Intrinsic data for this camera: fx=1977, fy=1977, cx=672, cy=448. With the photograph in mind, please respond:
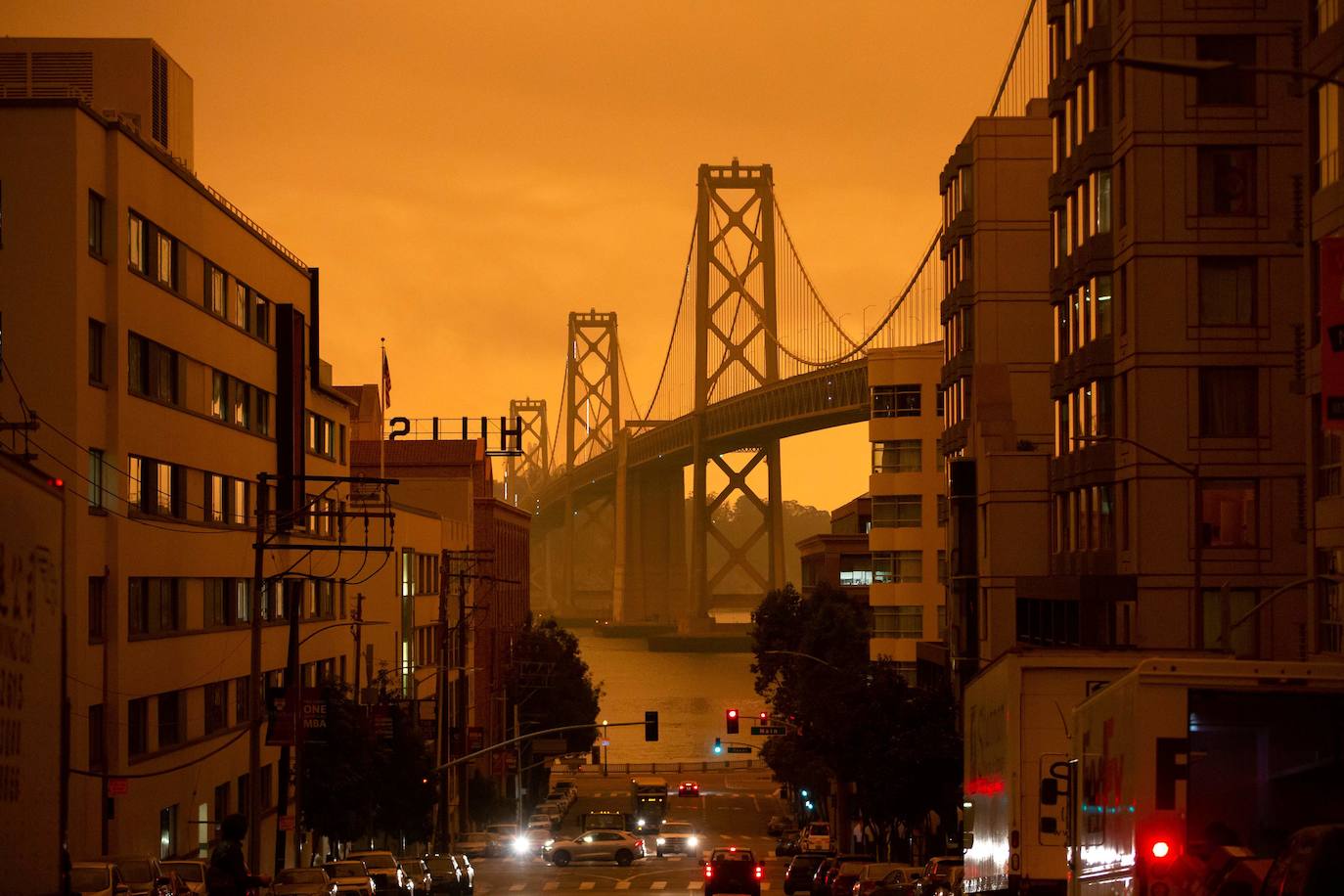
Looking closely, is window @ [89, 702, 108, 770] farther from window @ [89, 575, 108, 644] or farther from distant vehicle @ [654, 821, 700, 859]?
distant vehicle @ [654, 821, 700, 859]

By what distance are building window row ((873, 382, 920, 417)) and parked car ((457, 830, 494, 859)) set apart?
76.3 feet

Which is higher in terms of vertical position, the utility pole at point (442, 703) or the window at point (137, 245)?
the window at point (137, 245)

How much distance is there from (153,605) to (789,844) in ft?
124

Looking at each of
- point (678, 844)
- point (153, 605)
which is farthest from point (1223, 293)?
point (678, 844)

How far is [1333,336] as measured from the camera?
1842cm

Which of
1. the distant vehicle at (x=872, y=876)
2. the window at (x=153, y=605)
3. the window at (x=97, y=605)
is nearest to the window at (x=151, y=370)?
the window at (x=153, y=605)

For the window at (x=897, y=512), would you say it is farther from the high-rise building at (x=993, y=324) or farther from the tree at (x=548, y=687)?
the tree at (x=548, y=687)

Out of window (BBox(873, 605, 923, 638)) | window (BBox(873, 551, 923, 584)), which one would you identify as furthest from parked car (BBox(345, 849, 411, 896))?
window (BBox(873, 551, 923, 584))

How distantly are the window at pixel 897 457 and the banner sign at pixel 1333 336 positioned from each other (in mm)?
61352

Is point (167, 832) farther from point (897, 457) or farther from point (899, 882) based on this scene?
point (897, 457)

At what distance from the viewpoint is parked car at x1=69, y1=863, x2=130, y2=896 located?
75.3ft

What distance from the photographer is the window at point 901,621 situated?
7812cm

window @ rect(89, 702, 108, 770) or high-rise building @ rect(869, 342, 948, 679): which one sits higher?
high-rise building @ rect(869, 342, 948, 679)

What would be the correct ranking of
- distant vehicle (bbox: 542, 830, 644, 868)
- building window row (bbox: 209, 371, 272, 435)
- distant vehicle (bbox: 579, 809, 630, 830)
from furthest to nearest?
distant vehicle (bbox: 579, 809, 630, 830)
distant vehicle (bbox: 542, 830, 644, 868)
building window row (bbox: 209, 371, 272, 435)
